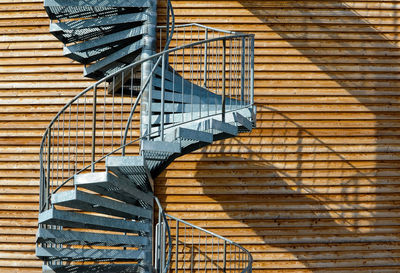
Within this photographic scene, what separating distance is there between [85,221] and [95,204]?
20 cm

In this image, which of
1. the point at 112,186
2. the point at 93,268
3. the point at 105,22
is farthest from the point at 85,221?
the point at 105,22

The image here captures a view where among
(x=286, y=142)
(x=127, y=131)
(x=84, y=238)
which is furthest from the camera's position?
(x=286, y=142)

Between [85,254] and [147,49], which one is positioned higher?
[147,49]

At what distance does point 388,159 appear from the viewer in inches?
295

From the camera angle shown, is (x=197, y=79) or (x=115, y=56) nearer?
(x=115, y=56)

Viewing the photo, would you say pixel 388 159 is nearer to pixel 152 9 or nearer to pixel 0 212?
pixel 152 9

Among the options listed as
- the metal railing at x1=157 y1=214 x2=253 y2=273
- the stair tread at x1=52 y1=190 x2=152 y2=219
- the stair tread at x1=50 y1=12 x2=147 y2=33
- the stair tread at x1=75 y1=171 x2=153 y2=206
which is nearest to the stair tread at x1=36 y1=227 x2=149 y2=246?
the stair tread at x1=52 y1=190 x2=152 y2=219

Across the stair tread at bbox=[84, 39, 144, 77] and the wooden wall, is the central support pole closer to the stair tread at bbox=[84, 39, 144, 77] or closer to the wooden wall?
the stair tread at bbox=[84, 39, 144, 77]

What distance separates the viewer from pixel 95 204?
5195 millimetres

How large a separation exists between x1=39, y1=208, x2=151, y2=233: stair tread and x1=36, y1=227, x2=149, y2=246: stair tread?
76mm

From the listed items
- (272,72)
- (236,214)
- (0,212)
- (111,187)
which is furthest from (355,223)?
(0,212)

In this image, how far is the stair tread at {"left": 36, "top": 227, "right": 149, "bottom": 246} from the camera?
5172 millimetres

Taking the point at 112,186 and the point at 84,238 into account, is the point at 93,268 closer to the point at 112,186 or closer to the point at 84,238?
the point at 84,238

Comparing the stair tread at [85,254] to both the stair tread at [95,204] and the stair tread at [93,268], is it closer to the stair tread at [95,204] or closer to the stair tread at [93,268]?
the stair tread at [93,268]
